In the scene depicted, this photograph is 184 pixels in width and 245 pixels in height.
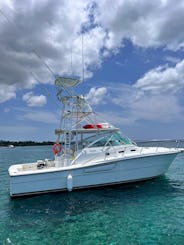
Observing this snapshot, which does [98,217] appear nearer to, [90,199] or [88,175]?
[90,199]

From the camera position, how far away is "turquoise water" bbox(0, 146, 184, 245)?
19.9 ft

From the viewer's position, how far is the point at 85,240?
5965mm

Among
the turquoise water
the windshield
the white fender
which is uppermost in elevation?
the windshield

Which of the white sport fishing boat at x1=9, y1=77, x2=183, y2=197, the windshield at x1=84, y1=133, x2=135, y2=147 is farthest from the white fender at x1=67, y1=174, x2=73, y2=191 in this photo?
the windshield at x1=84, y1=133, x2=135, y2=147

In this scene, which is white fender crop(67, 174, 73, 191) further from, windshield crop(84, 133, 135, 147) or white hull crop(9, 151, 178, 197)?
windshield crop(84, 133, 135, 147)

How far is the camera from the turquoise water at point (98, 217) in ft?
19.9

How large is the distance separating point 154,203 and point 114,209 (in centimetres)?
171

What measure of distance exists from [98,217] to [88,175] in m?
3.10

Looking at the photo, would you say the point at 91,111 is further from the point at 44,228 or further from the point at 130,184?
the point at 44,228

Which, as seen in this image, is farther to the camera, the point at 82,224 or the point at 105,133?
the point at 105,133

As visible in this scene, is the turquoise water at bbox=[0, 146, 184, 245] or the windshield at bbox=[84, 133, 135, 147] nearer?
the turquoise water at bbox=[0, 146, 184, 245]

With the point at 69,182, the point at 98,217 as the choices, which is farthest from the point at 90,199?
the point at 98,217

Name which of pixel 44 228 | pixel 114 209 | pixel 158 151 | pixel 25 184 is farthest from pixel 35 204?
pixel 158 151

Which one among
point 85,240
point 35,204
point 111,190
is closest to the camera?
point 85,240
